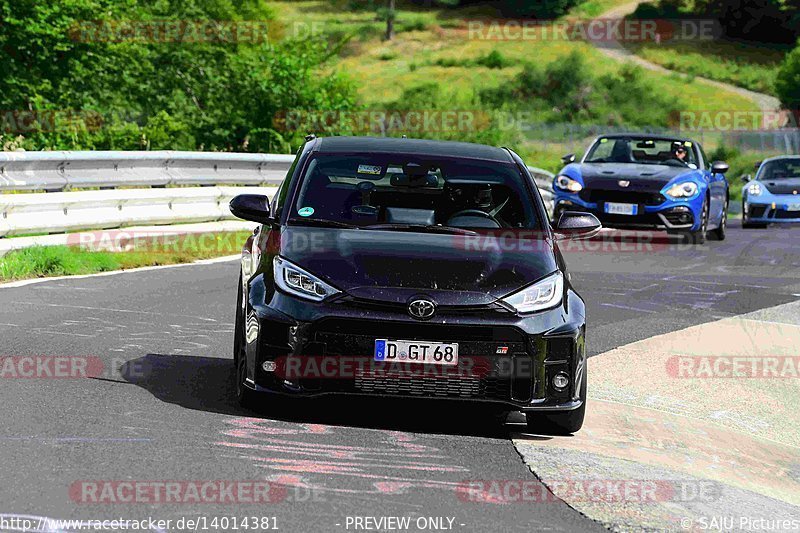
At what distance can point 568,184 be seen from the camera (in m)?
20.4

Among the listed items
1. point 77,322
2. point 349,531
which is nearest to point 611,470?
point 349,531

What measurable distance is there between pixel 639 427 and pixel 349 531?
308 centimetres

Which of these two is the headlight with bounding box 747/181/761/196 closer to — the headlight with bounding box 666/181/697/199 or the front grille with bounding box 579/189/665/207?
the headlight with bounding box 666/181/697/199

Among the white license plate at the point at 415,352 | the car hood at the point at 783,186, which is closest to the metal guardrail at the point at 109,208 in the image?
the white license plate at the point at 415,352

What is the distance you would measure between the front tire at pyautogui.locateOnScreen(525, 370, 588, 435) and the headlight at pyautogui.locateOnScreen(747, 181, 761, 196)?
19397 mm

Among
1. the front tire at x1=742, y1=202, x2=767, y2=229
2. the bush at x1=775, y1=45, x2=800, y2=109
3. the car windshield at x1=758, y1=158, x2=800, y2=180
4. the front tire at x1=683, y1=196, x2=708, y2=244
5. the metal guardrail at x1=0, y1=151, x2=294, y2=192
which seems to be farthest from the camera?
the bush at x1=775, y1=45, x2=800, y2=109

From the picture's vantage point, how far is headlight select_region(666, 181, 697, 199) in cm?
2002

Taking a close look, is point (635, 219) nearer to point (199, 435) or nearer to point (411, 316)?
point (411, 316)

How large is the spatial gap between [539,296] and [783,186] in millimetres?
20034

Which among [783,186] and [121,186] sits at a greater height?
[121,186]

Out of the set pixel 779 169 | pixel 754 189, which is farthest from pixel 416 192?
pixel 779 169

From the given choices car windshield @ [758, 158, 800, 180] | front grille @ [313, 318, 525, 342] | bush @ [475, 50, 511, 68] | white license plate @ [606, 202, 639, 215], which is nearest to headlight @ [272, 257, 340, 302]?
front grille @ [313, 318, 525, 342]

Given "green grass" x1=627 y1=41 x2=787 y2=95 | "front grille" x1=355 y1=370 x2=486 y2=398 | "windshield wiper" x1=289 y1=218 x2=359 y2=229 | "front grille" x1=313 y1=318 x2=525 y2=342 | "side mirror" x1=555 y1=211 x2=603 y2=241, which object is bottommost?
"green grass" x1=627 y1=41 x2=787 y2=95

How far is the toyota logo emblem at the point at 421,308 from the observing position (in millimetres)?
6938
